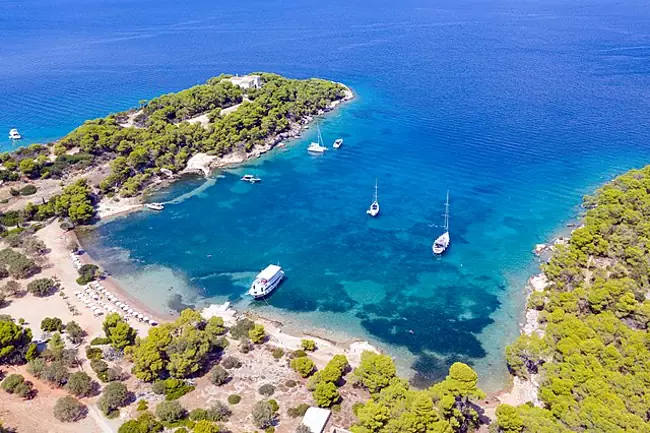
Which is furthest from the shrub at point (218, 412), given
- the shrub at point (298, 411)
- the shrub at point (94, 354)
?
the shrub at point (94, 354)

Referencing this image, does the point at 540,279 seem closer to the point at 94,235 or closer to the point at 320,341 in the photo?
the point at 320,341

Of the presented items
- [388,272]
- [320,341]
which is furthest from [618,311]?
[320,341]

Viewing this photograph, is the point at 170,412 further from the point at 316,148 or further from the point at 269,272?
the point at 316,148

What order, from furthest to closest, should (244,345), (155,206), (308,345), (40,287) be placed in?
(155,206) < (40,287) < (244,345) < (308,345)

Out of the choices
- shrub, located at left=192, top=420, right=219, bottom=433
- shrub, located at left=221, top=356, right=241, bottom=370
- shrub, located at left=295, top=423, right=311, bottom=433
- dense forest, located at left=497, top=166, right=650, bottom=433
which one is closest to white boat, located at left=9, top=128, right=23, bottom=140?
shrub, located at left=221, top=356, right=241, bottom=370

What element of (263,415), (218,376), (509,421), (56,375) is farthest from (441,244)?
(56,375)
